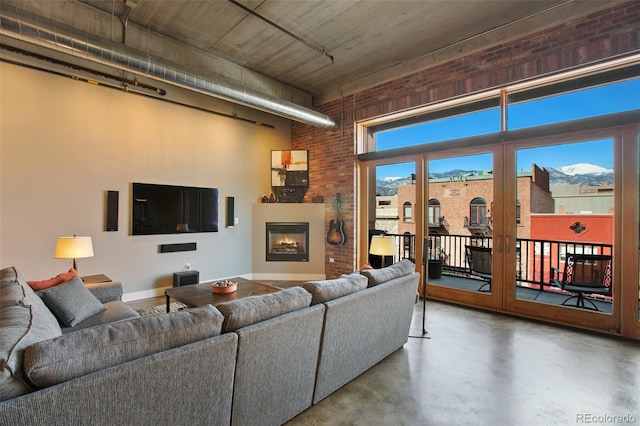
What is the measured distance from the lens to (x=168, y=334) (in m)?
1.45

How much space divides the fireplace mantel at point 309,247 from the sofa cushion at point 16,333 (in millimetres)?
4144

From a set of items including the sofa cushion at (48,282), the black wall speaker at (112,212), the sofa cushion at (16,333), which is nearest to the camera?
the sofa cushion at (16,333)

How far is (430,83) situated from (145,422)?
16.7 ft

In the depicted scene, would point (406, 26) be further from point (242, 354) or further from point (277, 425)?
point (277, 425)

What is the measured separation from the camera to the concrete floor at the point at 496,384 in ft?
6.67

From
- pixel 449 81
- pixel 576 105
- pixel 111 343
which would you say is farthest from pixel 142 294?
pixel 576 105

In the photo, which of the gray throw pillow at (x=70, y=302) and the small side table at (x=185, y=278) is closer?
the gray throw pillow at (x=70, y=302)

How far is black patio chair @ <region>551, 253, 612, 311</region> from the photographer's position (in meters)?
3.50

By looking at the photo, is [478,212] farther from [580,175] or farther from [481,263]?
[580,175]

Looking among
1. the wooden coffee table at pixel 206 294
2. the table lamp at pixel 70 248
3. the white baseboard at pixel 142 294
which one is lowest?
the white baseboard at pixel 142 294

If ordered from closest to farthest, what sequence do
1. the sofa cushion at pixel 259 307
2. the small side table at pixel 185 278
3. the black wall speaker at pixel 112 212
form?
the sofa cushion at pixel 259 307 < the black wall speaker at pixel 112 212 < the small side table at pixel 185 278

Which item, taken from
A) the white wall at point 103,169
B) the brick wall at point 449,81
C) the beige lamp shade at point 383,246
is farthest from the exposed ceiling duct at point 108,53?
the beige lamp shade at point 383,246

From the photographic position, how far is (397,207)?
5.38 m

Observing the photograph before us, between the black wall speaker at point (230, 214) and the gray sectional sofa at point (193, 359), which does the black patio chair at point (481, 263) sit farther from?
the black wall speaker at point (230, 214)
